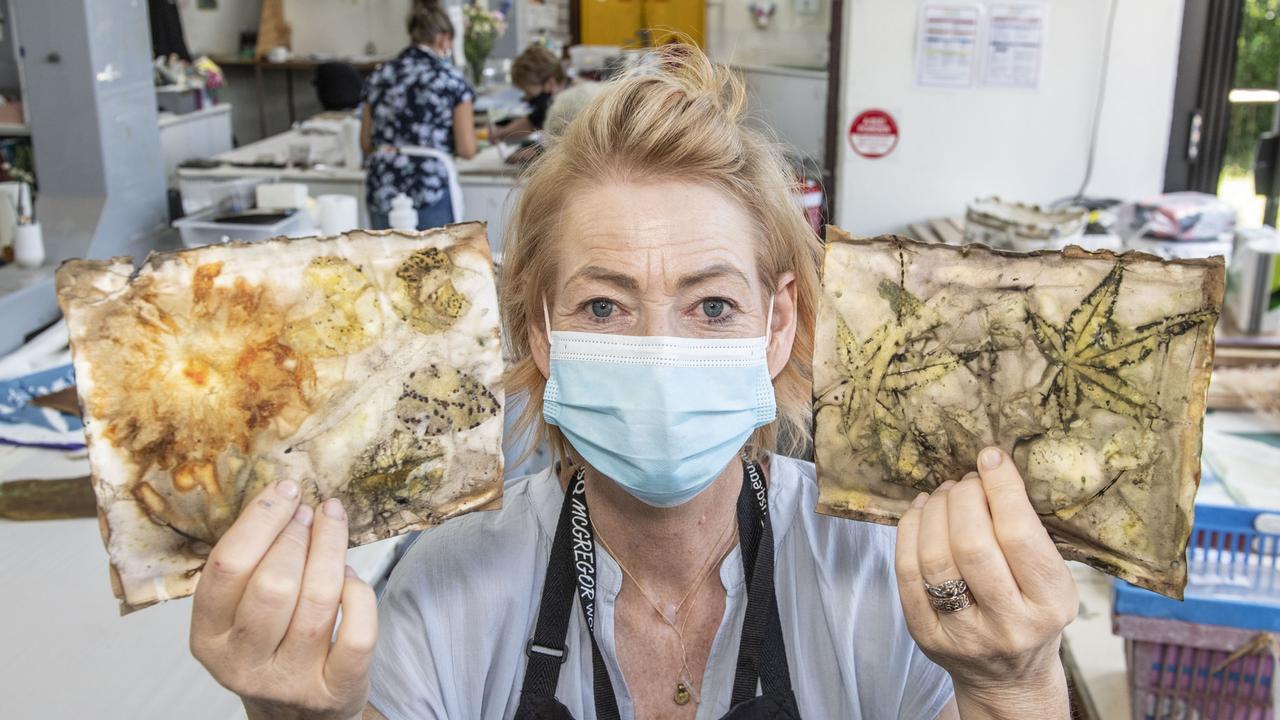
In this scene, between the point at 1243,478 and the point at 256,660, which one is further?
the point at 1243,478

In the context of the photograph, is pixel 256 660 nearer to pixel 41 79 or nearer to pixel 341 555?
pixel 341 555

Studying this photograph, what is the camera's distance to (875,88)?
3949mm

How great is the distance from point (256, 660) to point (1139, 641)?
1.36 metres

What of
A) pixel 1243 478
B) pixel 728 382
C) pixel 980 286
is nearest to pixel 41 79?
pixel 728 382

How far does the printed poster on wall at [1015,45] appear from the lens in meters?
3.79

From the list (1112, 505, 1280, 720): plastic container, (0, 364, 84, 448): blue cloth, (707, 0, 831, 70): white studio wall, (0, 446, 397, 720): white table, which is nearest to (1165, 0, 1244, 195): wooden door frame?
(707, 0, 831, 70): white studio wall

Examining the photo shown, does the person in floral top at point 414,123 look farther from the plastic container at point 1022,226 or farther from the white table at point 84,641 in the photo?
the white table at point 84,641

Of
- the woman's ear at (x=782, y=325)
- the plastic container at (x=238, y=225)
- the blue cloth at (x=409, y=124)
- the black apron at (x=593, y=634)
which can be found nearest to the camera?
the black apron at (x=593, y=634)

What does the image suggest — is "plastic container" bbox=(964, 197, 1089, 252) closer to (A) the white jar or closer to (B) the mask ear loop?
(B) the mask ear loop

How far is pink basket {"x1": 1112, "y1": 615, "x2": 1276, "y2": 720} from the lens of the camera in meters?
1.64

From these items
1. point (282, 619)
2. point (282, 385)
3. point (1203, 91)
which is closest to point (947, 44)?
point (1203, 91)

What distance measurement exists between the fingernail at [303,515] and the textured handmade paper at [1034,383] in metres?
0.56

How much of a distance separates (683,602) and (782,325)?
390mm

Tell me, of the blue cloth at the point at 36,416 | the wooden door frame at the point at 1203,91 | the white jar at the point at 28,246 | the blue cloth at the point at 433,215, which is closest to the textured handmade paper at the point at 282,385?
the blue cloth at the point at 36,416
